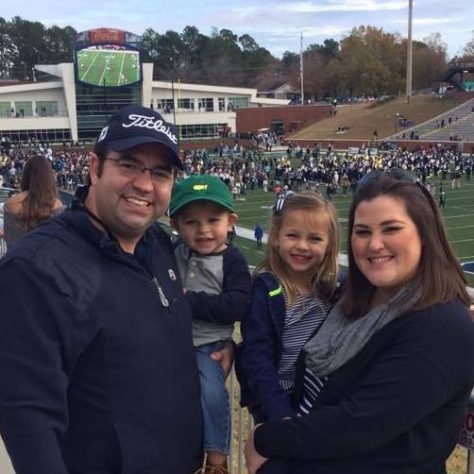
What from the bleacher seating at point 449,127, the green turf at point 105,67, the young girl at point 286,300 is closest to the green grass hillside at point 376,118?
the bleacher seating at point 449,127

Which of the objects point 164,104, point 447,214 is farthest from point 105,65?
point 447,214

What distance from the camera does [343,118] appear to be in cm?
6881

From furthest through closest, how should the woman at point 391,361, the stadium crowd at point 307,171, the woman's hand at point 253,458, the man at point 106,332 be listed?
the stadium crowd at point 307,171, the woman's hand at point 253,458, the woman at point 391,361, the man at point 106,332

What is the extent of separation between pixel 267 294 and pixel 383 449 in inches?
29.3

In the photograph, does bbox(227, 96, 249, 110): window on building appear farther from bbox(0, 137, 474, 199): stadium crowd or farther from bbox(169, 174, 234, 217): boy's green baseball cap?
bbox(169, 174, 234, 217): boy's green baseball cap

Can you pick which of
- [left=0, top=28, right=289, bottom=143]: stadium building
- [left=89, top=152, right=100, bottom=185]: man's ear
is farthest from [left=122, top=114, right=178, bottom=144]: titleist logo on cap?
[left=0, top=28, right=289, bottom=143]: stadium building

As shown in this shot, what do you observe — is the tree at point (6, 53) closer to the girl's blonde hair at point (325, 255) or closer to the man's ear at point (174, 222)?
the man's ear at point (174, 222)

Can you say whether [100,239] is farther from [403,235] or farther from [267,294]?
[403,235]

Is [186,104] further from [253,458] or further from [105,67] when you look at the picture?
[253,458]

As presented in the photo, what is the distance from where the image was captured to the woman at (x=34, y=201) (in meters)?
4.64

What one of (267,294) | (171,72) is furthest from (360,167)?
(171,72)

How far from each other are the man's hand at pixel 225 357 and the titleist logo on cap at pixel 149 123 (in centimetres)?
91

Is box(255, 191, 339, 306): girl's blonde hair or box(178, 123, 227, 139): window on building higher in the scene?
box(178, 123, 227, 139): window on building

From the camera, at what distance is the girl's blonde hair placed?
2.52 m
